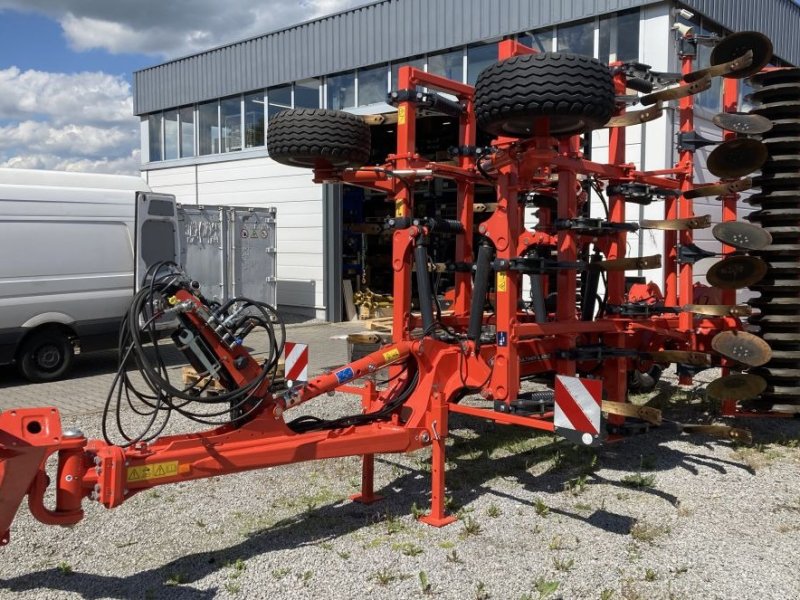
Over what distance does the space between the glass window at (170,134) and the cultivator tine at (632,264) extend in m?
16.1

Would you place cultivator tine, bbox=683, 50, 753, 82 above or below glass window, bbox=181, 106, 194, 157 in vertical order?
below

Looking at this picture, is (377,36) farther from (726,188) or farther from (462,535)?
(462,535)

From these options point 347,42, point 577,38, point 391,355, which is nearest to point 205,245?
point 347,42

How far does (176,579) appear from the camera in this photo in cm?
373

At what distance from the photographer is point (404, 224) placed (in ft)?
17.0

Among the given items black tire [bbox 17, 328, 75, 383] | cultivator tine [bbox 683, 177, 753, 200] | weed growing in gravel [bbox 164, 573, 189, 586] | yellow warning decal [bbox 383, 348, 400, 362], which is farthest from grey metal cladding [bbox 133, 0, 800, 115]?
weed growing in gravel [bbox 164, 573, 189, 586]

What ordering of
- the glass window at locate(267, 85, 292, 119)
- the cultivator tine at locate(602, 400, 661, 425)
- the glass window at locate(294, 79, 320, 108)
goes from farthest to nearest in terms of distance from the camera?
1. the glass window at locate(267, 85, 292, 119)
2. the glass window at locate(294, 79, 320, 108)
3. the cultivator tine at locate(602, 400, 661, 425)

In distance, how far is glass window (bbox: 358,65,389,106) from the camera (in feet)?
47.2

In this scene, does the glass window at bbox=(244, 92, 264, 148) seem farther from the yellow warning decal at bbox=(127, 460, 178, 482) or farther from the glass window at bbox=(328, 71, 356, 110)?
the yellow warning decal at bbox=(127, 460, 178, 482)

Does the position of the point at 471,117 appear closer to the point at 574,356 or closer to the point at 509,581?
the point at 574,356

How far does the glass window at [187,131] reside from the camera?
61.6 feet

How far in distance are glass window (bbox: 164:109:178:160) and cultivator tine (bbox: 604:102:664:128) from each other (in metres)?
15.4

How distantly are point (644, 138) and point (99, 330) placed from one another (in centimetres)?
805

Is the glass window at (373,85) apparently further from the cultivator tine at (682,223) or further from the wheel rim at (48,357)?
the cultivator tine at (682,223)
